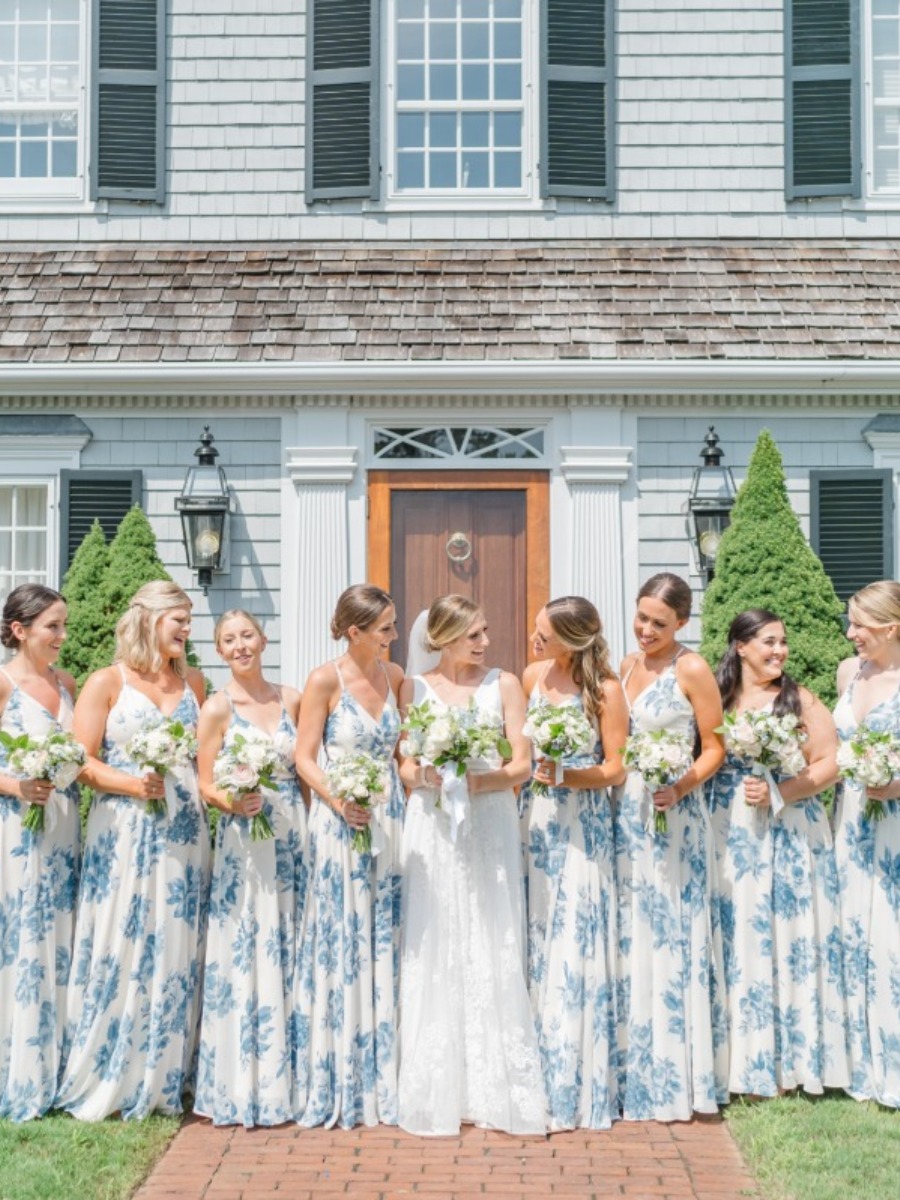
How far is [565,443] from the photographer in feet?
33.0

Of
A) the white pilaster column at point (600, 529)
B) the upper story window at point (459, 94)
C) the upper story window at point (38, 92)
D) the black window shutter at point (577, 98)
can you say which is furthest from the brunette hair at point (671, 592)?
the upper story window at point (38, 92)

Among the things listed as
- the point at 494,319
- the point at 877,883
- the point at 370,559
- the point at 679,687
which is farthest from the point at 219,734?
the point at 494,319

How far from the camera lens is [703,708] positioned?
5852 mm

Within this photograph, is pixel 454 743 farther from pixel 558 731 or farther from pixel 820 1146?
pixel 820 1146

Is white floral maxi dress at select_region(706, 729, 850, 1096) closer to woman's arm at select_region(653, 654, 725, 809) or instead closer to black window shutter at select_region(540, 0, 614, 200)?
woman's arm at select_region(653, 654, 725, 809)

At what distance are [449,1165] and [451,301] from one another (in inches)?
253

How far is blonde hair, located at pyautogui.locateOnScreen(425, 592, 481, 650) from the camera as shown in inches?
224

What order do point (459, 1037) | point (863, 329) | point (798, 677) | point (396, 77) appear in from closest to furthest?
point (459, 1037), point (798, 677), point (863, 329), point (396, 77)

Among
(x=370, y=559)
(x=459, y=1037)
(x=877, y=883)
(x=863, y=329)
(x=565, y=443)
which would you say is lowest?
(x=459, y=1037)

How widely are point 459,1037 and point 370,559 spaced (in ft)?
16.2

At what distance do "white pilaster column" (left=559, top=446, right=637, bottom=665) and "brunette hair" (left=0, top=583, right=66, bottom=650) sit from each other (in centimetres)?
466

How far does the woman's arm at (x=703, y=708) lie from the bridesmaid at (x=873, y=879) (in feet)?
1.83

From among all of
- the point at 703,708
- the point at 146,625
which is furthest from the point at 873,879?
the point at 146,625

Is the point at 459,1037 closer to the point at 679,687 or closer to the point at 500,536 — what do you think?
the point at 679,687
